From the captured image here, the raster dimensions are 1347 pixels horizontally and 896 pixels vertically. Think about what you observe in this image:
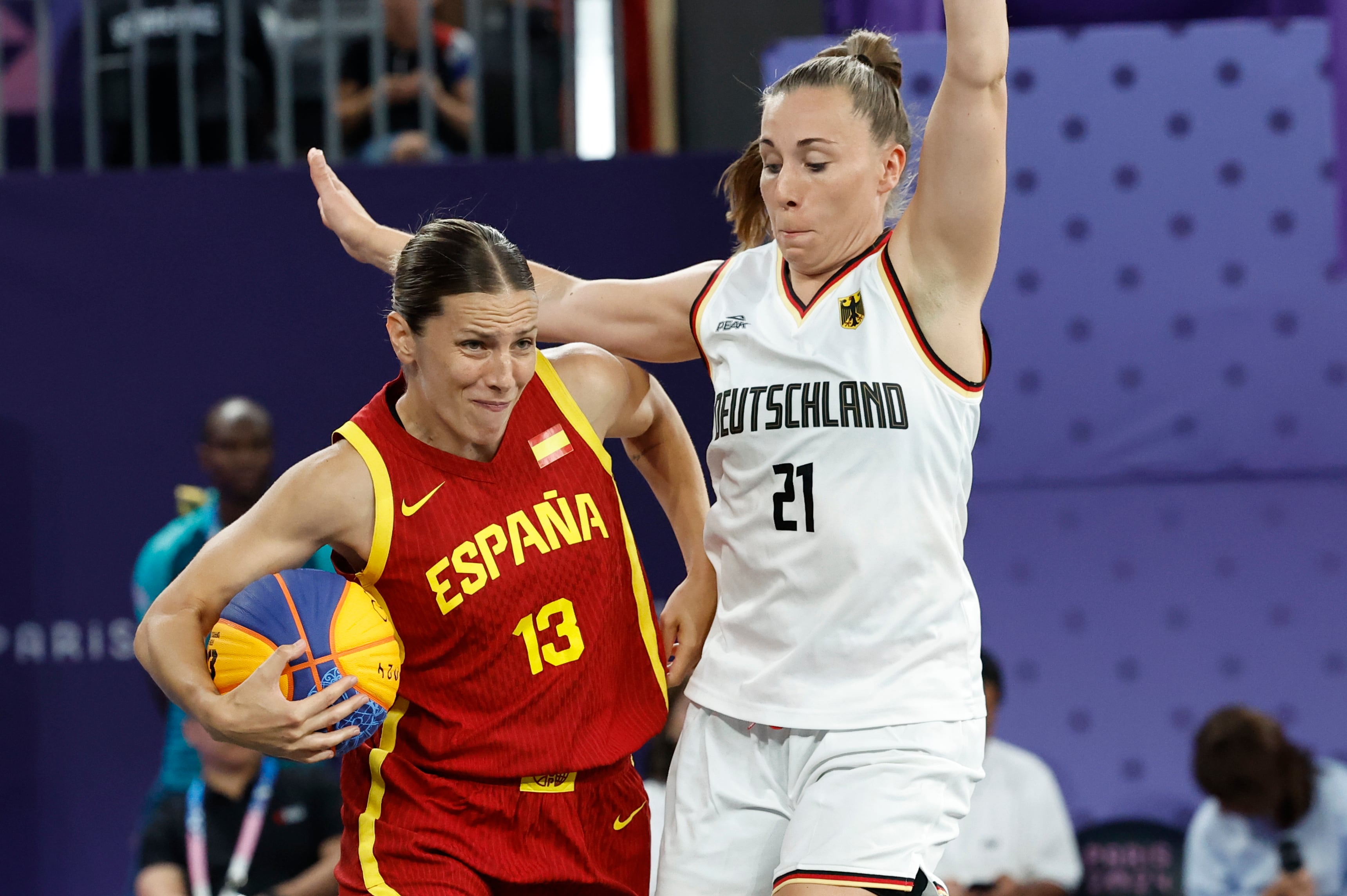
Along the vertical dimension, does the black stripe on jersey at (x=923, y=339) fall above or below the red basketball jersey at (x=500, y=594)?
above

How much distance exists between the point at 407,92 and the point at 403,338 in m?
3.45

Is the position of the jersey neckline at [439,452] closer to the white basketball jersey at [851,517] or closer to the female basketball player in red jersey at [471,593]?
the female basketball player in red jersey at [471,593]

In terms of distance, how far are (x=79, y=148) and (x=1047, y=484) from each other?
12.9 feet

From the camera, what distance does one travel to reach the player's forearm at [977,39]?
229cm

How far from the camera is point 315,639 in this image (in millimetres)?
2496

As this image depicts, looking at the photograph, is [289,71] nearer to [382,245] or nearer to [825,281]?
[382,245]

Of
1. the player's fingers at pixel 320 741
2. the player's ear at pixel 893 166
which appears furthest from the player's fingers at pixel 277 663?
the player's ear at pixel 893 166

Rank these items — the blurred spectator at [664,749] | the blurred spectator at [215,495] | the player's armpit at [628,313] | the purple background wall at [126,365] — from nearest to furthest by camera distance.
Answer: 1. the player's armpit at [628,313]
2. the blurred spectator at [664,749]
3. the blurred spectator at [215,495]
4. the purple background wall at [126,365]

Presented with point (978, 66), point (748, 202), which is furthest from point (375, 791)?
point (978, 66)

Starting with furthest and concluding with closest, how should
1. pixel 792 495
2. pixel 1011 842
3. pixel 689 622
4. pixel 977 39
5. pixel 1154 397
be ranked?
pixel 1154 397 → pixel 1011 842 → pixel 689 622 → pixel 792 495 → pixel 977 39

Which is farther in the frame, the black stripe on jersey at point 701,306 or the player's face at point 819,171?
the black stripe on jersey at point 701,306

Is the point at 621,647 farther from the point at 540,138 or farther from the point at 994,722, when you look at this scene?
the point at 540,138

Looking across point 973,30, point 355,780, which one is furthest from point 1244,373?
point 355,780

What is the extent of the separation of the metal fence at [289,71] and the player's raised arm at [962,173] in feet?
11.3
